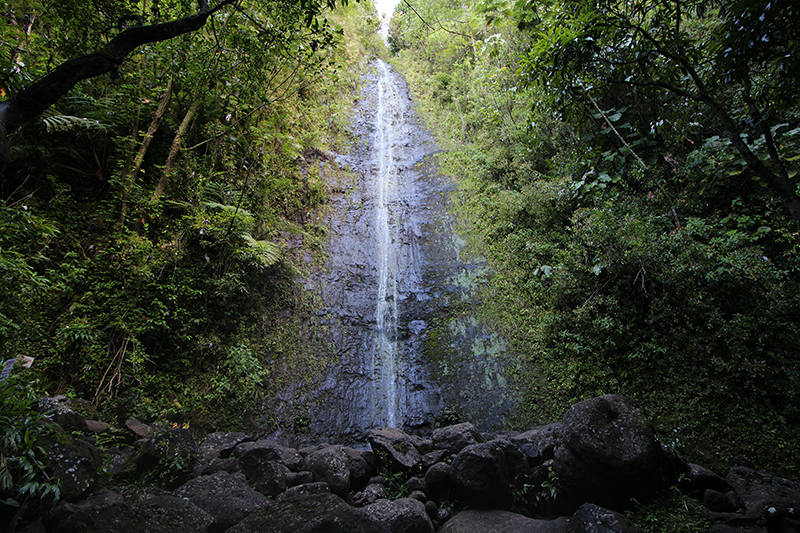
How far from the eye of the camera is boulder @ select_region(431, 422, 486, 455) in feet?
15.6

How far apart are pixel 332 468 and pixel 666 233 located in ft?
19.1

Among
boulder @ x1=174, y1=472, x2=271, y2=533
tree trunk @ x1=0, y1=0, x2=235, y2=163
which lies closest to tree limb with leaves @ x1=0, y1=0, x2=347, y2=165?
tree trunk @ x1=0, y1=0, x2=235, y2=163

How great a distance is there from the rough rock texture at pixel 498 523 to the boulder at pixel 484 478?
0.14m

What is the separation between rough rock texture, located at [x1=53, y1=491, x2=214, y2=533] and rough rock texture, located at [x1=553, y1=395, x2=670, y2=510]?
11.6ft

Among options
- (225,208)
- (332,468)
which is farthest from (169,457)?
(225,208)

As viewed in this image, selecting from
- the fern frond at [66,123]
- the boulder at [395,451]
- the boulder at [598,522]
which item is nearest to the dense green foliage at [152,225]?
the fern frond at [66,123]

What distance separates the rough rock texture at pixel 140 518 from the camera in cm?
256

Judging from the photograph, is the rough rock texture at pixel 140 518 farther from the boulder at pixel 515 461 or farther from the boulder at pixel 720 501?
the boulder at pixel 720 501

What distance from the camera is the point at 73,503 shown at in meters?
2.97

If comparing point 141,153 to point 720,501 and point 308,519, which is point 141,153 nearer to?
point 308,519

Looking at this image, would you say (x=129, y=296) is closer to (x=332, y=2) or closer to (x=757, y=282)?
(x=332, y=2)

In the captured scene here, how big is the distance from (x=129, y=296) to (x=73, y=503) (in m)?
2.85

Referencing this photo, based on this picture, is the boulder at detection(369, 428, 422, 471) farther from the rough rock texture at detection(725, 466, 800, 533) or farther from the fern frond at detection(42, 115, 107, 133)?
the fern frond at detection(42, 115, 107, 133)

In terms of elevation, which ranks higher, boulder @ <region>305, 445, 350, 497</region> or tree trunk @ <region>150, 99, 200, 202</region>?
tree trunk @ <region>150, 99, 200, 202</region>
